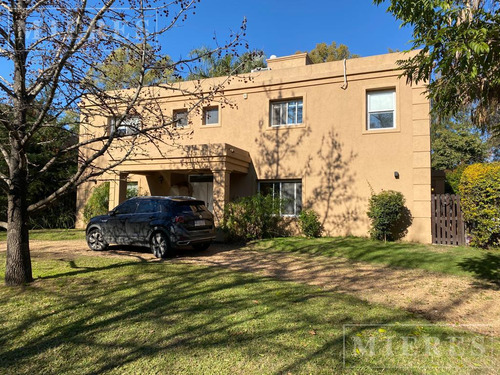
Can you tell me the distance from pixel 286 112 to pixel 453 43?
9.32m

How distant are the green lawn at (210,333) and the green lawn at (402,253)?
11.8 feet

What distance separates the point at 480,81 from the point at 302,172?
7419 mm

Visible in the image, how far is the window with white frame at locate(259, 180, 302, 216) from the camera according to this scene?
12.7 metres

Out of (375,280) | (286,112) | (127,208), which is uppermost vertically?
(286,112)

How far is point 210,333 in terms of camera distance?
379 centimetres

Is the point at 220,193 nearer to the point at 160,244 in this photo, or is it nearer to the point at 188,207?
the point at 188,207

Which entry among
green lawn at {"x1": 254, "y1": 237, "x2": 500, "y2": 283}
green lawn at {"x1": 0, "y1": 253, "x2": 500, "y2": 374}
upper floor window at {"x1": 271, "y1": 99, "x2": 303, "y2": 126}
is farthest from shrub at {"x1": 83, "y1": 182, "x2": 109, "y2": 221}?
green lawn at {"x1": 0, "y1": 253, "x2": 500, "y2": 374}

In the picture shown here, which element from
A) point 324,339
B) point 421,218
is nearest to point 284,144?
point 421,218

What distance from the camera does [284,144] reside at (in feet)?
42.0

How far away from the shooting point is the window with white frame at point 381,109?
37.7 ft

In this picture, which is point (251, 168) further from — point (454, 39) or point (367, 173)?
point (454, 39)

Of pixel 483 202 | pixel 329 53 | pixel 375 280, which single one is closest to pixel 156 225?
pixel 375 280

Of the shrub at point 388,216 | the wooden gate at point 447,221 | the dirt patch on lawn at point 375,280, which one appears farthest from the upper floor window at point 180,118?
the wooden gate at point 447,221

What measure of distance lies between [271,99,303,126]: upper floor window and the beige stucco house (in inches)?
1.6
